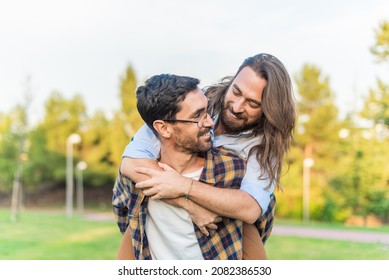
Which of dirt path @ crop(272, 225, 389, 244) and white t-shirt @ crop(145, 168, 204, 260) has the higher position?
white t-shirt @ crop(145, 168, 204, 260)

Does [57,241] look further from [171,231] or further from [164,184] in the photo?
[164,184]

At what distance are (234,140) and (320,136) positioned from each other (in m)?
17.1

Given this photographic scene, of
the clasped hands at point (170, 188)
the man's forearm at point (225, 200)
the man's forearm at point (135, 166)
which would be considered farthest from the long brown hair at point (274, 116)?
the man's forearm at point (135, 166)

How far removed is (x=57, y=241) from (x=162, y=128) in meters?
8.58

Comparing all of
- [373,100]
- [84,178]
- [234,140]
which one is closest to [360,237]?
[373,100]

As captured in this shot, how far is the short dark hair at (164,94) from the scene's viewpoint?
180 cm

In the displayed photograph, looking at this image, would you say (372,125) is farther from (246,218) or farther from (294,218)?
(246,218)

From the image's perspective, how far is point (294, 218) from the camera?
16922 mm

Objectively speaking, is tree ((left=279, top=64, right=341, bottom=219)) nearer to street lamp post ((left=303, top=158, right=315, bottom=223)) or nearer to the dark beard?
street lamp post ((left=303, top=158, right=315, bottom=223))

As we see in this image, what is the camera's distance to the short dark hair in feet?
5.90

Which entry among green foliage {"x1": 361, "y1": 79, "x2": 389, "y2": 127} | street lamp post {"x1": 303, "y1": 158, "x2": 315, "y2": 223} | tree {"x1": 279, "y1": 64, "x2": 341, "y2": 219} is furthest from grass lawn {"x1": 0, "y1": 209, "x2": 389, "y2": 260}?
tree {"x1": 279, "y1": 64, "x2": 341, "y2": 219}

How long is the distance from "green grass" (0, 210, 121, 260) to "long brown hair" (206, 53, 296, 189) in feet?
18.4

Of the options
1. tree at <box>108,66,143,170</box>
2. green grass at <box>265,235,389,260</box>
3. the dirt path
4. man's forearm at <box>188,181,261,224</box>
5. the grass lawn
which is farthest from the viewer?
tree at <box>108,66,143,170</box>

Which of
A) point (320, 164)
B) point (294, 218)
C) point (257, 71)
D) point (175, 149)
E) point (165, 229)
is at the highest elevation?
point (257, 71)
